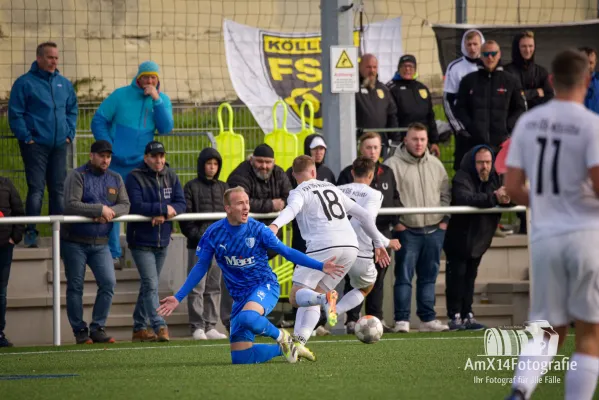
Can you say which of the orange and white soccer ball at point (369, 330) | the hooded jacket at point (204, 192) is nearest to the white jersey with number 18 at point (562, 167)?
the orange and white soccer ball at point (369, 330)

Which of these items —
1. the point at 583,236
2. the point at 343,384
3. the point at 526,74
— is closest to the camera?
the point at 583,236

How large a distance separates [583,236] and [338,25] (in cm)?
870

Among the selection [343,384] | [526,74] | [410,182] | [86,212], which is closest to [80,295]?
[86,212]

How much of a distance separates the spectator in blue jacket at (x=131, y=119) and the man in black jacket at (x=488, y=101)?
3.72m

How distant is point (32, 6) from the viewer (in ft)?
54.6

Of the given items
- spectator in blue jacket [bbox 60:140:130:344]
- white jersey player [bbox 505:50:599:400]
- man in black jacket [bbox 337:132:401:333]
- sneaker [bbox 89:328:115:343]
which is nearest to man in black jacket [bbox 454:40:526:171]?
man in black jacket [bbox 337:132:401:333]

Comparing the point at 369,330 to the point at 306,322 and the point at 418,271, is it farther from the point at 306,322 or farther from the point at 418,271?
the point at 418,271

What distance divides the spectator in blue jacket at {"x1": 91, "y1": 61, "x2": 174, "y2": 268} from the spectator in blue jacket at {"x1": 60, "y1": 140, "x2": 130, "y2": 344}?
1.16 m

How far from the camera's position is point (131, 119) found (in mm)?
14133

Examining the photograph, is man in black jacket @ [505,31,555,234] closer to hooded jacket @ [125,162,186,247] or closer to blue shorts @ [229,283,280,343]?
hooded jacket @ [125,162,186,247]

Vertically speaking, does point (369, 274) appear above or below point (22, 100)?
below

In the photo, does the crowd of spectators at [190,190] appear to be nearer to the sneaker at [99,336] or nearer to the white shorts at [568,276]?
the sneaker at [99,336]

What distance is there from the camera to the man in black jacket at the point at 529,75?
15.4 metres

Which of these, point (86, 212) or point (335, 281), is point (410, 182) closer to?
point (335, 281)
